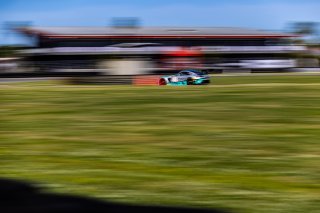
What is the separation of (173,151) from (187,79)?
2197 centimetres

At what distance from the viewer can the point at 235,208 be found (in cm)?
403

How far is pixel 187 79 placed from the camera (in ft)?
90.9

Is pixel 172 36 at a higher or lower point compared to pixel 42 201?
higher

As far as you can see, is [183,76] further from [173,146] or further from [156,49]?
[156,49]

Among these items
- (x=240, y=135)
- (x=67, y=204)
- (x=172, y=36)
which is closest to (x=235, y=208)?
(x=67, y=204)

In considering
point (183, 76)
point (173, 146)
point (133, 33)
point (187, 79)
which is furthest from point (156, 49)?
point (173, 146)

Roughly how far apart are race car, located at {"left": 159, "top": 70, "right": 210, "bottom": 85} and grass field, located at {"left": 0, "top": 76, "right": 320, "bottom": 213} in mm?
17069

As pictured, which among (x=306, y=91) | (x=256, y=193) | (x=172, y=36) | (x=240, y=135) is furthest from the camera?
(x=172, y=36)

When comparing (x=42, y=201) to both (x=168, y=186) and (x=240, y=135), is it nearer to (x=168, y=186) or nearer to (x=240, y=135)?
(x=168, y=186)

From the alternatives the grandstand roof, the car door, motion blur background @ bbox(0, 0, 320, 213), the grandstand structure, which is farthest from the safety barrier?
the grandstand roof

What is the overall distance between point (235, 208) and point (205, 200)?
0.88ft

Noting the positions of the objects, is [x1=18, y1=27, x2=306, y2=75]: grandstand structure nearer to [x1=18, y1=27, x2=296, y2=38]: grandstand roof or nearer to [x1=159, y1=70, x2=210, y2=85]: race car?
[x1=18, y1=27, x2=296, y2=38]: grandstand roof

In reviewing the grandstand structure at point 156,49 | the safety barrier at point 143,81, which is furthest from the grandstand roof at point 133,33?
the safety barrier at point 143,81

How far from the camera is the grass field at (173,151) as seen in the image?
4.41 m
